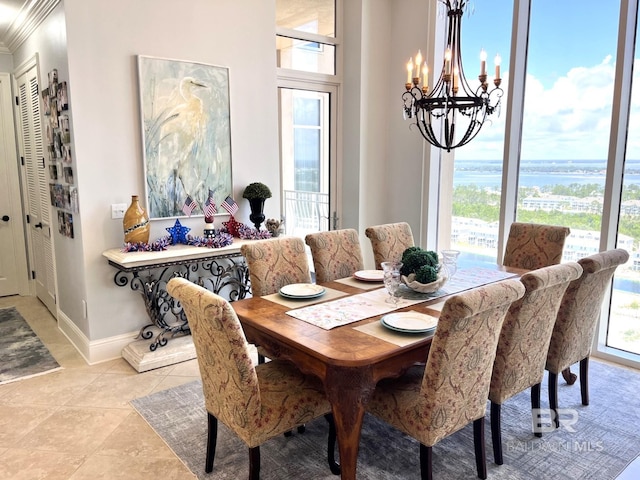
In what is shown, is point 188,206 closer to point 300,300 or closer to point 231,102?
point 231,102

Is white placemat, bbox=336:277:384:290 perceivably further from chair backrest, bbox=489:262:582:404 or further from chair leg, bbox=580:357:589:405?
chair leg, bbox=580:357:589:405

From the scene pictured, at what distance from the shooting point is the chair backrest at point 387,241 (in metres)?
3.58

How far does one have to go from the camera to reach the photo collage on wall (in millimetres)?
3529

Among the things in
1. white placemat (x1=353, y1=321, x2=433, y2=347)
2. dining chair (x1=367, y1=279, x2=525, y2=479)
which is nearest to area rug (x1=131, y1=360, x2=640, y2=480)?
dining chair (x1=367, y1=279, x2=525, y2=479)

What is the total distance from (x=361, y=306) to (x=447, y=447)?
2.91ft

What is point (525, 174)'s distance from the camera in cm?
418

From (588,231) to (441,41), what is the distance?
2215mm

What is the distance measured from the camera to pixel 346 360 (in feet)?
6.13

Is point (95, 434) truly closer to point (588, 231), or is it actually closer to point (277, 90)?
point (277, 90)

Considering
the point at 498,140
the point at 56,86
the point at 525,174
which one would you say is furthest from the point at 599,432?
the point at 56,86

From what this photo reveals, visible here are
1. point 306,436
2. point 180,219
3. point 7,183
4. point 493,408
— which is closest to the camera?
point 493,408

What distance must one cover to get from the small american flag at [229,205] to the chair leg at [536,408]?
2.61 meters

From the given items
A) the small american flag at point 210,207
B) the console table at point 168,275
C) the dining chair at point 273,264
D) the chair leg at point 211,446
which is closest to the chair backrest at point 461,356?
the chair leg at point 211,446

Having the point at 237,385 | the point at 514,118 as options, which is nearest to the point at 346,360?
the point at 237,385
